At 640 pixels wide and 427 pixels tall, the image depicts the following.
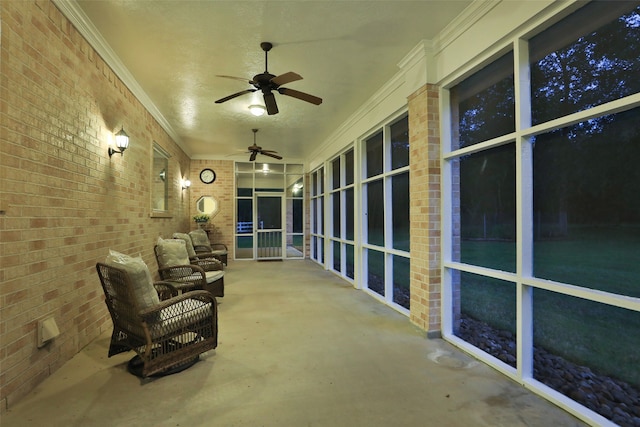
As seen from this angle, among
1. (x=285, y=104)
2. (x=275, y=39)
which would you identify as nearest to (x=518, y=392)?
(x=275, y=39)

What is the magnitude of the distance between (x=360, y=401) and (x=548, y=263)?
170 centimetres

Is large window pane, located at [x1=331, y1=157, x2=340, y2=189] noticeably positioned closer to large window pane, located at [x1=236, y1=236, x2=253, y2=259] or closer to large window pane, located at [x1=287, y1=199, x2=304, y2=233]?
large window pane, located at [x1=287, y1=199, x2=304, y2=233]

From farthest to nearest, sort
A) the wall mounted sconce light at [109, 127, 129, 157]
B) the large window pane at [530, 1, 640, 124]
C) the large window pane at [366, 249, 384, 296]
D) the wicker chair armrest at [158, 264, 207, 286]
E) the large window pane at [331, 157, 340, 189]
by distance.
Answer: the large window pane at [331, 157, 340, 189] < the large window pane at [366, 249, 384, 296] < the wicker chair armrest at [158, 264, 207, 286] < the wall mounted sconce light at [109, 127, 129, 157] < the large window pane at [530, 1, 640, 124]

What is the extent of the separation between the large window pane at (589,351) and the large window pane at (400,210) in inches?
73.6

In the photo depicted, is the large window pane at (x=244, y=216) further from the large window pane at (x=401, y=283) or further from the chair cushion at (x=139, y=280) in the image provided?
the chair cushion at (x=139, y=280)

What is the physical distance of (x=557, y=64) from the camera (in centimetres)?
229

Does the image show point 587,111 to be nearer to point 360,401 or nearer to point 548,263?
point 548,263

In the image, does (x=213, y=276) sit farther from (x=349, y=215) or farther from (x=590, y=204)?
(x=590, y=204)

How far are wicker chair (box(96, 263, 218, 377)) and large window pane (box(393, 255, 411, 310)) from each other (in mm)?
3066

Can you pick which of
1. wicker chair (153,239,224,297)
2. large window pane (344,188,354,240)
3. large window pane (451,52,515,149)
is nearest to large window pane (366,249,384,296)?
large window pane (344,188,354,240)

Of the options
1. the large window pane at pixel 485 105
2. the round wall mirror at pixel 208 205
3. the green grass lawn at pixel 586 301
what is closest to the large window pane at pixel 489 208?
the green grass lawn at pixel 586 301

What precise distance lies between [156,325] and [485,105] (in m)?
3.43

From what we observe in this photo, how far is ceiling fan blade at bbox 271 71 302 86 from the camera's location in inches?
117

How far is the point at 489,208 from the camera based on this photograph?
2986mm
